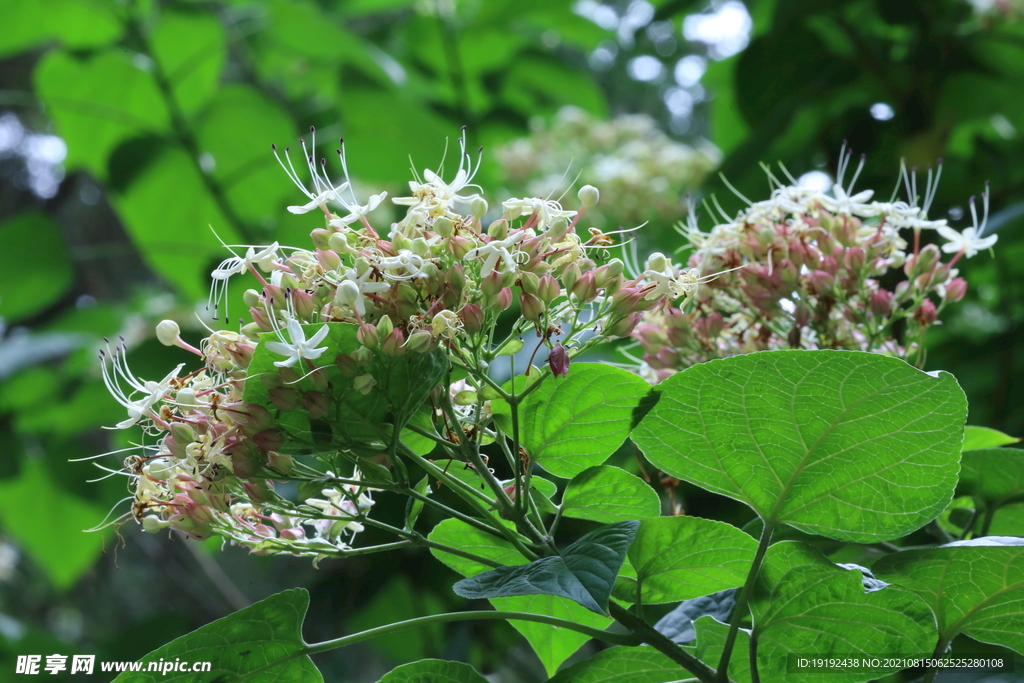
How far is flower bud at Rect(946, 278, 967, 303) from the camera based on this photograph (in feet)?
3.05

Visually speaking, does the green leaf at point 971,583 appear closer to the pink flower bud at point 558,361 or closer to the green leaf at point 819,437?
the green leaf at point 819,437

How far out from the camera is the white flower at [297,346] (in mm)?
584

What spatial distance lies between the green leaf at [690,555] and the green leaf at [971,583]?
0.49ft

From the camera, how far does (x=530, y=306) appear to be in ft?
2.19

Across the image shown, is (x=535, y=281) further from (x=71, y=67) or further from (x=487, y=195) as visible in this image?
(x=71, y=67)

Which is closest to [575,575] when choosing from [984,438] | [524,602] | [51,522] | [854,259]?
[524,602]

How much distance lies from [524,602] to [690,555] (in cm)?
19

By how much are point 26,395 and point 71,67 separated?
1.14 metres

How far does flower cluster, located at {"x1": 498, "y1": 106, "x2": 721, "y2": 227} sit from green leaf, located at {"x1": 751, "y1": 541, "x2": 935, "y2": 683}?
4.94ft

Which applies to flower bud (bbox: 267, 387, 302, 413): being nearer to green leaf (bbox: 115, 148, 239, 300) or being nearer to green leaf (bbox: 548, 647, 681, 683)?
green leaf (bbox: 548, 647, 681, 683)

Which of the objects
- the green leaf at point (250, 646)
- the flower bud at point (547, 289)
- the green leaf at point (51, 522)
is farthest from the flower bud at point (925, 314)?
the green leaf at point (51, 522)

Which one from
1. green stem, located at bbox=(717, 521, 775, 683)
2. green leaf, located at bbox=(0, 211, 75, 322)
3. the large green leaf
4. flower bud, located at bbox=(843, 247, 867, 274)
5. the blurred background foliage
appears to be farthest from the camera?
green leaf, located at bbox=(0, 211, 75, 322)

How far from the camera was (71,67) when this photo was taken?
235cm

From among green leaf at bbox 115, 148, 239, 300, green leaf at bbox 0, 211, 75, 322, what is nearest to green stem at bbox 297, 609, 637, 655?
green leaf at bbox 115, 148, 239, 300
